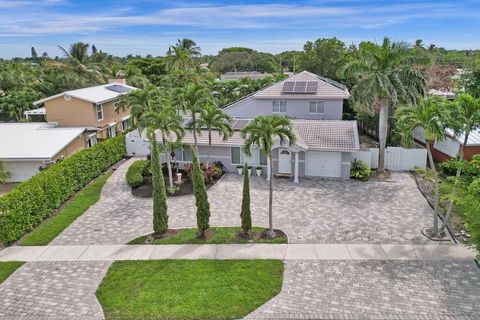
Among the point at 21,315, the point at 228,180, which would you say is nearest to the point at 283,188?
the point at 228,180

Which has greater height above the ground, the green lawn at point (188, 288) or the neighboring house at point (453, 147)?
the neighboring house at point (453, 147)

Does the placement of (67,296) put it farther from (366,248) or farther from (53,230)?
(366,248)

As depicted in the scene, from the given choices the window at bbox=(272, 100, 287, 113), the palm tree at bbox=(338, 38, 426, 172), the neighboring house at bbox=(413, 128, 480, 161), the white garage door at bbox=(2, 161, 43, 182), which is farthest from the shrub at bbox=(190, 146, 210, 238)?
the window at bbox=(272, 100, 287, 113)

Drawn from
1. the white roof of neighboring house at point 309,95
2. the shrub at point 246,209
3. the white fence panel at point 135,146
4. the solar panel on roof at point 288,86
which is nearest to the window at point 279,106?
the white roof of neighboring house at point 309,95

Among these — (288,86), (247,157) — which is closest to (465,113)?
(247,157)

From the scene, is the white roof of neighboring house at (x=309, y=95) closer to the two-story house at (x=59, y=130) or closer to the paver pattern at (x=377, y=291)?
the two-story house at (x=59, y=130)

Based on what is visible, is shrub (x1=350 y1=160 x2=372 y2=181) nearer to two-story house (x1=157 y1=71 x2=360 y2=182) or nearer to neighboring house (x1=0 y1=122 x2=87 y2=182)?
two-story house (x1=157 y1=71 x2=360 y2=182)
